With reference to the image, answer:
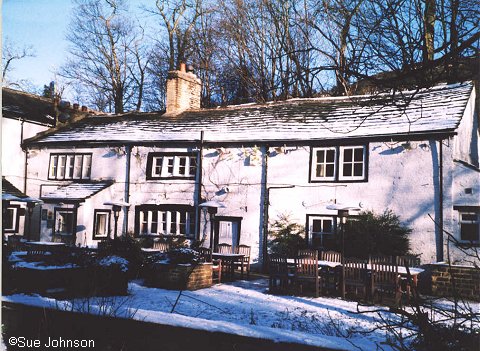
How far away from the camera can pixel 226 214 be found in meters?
16.5

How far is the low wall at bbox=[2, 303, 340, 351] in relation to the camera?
362 centimetres

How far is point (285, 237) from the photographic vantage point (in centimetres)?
1500

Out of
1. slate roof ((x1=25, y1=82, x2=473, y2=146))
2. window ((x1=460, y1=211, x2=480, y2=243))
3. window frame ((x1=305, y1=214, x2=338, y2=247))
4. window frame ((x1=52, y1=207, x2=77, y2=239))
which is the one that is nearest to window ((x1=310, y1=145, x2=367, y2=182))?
slate roof ((x1=25, y1=82, x2=473, y2=146))

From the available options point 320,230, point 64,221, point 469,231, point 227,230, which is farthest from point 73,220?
point 469,231

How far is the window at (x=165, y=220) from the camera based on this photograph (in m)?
16.9

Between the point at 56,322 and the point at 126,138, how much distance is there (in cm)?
1463

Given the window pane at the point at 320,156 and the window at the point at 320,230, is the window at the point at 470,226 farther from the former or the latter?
the window pane at the point at 320,156

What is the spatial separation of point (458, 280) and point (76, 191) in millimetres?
13758

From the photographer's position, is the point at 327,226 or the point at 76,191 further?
the point at 76,191

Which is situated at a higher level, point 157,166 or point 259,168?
point 157,166

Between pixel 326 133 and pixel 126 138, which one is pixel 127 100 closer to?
pixel 126 138

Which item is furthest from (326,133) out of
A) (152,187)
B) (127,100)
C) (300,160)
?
(127,100)

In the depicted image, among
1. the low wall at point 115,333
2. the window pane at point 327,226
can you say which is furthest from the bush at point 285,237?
the low wall at point 115,333

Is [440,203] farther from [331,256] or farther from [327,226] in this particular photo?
[331,256]
